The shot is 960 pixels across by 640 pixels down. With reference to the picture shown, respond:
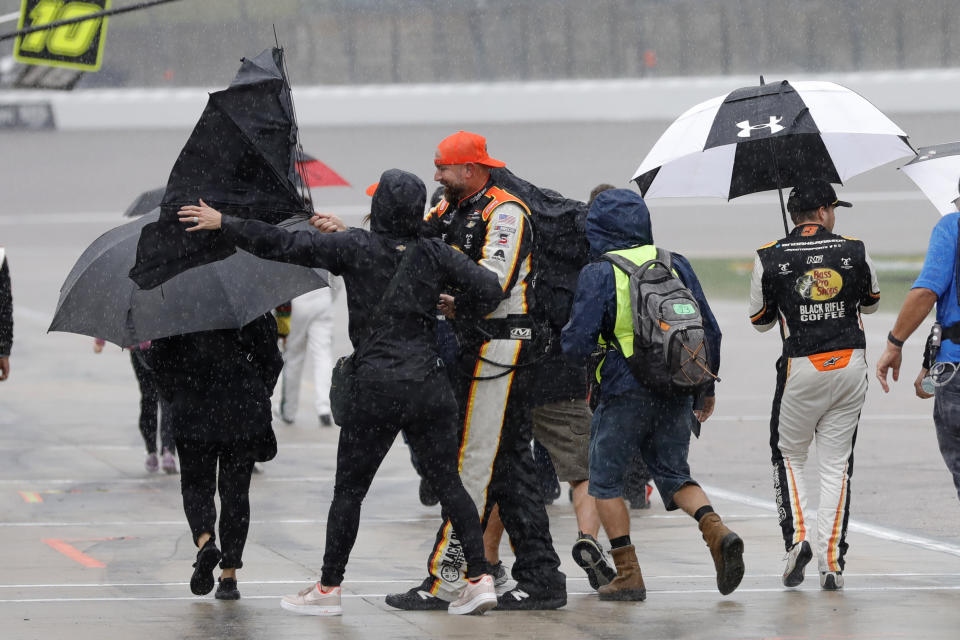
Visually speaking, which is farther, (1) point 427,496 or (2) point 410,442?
(1) point 427,496

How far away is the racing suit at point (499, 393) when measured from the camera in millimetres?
5844

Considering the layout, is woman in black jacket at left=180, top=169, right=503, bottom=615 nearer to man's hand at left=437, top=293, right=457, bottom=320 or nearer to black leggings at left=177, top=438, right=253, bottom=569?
man's hand at left=437, top=293, right=457, bottom=320

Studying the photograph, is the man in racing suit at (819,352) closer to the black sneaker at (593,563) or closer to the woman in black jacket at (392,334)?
the black sneaker at (593,563)

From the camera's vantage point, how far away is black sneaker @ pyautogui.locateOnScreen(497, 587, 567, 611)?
19.4 feet

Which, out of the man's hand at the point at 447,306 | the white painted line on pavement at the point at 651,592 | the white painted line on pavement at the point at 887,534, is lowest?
the white painted line on pavement at the point at 887,534

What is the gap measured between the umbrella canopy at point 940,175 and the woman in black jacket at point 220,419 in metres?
3.06

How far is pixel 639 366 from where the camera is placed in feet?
19.4

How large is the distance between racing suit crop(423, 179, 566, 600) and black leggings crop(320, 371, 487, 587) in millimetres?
239

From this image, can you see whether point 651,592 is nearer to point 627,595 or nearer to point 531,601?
point 627,595

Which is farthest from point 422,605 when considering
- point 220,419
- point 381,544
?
point 381,544

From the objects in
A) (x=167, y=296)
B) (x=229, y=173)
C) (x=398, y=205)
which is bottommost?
(x=167, y=296)

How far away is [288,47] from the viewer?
4706 cm

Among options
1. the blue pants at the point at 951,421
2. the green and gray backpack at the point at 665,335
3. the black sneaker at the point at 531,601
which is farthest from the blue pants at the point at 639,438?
the blue pants at the point at 951,421

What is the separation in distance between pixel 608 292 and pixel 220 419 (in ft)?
5.75
